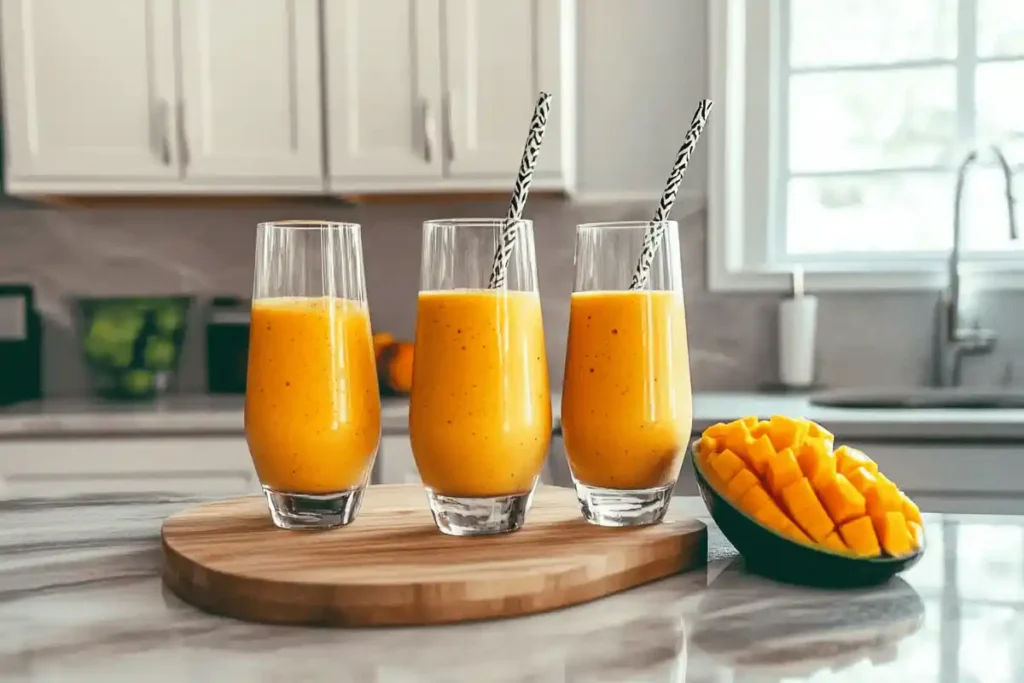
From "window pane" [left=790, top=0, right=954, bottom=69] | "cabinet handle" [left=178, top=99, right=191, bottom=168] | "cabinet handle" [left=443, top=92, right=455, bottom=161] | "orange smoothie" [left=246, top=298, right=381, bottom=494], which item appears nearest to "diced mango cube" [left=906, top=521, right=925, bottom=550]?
"orange smoothie" [left=246, top=298, right=381, bottom=494]

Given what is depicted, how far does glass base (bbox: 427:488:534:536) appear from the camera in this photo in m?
0.80

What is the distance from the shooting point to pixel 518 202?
0.81m

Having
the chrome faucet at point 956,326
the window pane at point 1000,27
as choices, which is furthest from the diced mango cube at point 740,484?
the window pane at point 1000,27

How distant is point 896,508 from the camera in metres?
0.71

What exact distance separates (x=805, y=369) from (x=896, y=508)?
1.84 meters

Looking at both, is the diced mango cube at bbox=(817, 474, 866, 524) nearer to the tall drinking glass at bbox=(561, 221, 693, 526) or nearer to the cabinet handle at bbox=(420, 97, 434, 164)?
the tall drinking glass at bbox=(561, 221, 693, 526)

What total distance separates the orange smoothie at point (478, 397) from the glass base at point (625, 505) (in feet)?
0.20

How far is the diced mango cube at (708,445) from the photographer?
79 cm

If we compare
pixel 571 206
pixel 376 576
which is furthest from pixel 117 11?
pixel 376 576

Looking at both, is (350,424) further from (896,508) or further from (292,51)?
(292,51)

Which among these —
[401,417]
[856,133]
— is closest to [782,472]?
[401,417]

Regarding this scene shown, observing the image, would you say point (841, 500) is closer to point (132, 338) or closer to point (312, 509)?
point (312, 509)

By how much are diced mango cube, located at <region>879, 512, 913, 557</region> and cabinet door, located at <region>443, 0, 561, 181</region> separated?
1665 millimetres

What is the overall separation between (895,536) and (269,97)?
1.95m
